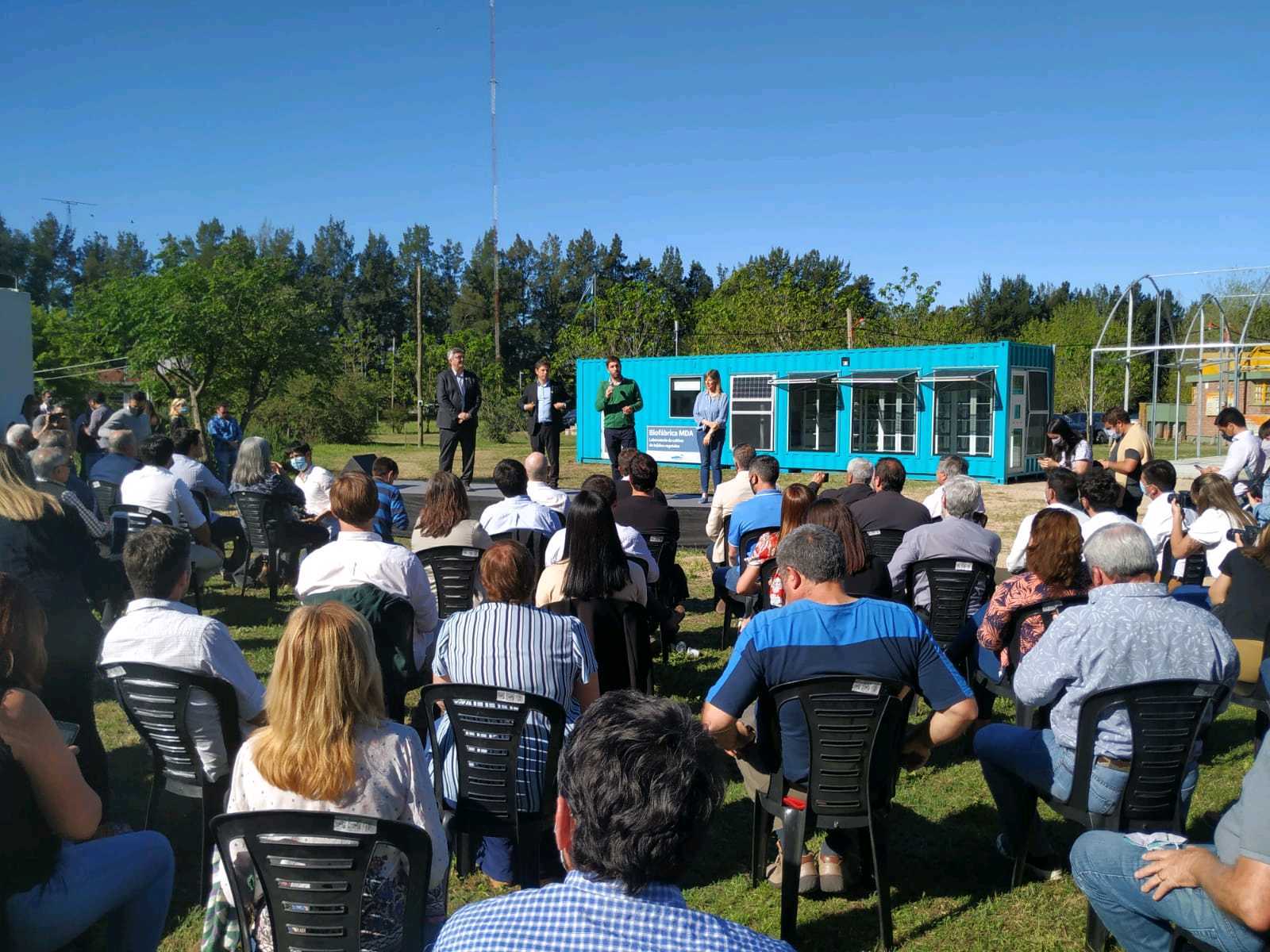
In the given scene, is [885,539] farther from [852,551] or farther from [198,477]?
[198,477]

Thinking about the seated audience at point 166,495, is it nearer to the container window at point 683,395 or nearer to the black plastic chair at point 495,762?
the black plastic chair at point 495,762

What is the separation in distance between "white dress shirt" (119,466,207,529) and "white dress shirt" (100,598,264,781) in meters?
3.73

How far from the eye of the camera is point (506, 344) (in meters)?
68.6

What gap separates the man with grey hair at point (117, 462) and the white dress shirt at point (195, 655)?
497 cm

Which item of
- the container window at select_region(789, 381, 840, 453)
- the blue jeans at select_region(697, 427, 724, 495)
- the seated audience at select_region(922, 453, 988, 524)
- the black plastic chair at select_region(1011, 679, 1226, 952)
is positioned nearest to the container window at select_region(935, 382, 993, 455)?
the container window at select_region(789, 381, 840, 453)

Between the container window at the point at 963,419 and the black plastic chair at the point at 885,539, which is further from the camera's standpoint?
the container window at the point at 963,419

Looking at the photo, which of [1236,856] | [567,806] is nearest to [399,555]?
[567,806]

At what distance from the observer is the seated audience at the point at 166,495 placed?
6984 mm

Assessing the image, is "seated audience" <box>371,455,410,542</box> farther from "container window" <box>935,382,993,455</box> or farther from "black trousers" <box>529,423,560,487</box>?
"container window" <box>935,382,993,455</box>

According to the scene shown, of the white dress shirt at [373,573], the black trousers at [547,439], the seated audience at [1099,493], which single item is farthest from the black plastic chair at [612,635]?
the black trousers at [547,439]

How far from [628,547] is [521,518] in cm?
90

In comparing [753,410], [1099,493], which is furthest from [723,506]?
[753,410]

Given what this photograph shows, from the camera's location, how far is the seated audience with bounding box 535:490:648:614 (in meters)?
4.69

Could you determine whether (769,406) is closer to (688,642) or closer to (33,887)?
(688,642)
